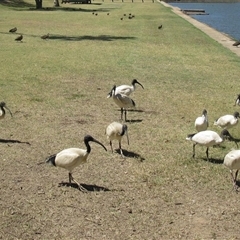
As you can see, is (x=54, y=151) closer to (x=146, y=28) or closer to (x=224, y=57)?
(x=224, y=57)

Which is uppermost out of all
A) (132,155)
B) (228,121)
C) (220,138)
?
(220,138)

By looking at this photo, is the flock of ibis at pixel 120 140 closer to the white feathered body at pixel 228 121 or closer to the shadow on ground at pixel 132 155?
the white feathered body at pixel 228 121

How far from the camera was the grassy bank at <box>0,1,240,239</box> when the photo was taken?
5891mm

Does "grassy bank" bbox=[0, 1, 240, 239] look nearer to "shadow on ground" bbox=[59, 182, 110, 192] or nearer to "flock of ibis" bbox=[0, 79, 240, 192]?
"shadow on ground" bbox=[59, 182, 110, 192]

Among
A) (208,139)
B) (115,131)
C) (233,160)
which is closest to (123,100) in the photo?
(115,131)

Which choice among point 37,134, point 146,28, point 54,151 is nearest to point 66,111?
point 37,134

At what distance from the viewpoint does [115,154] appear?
8062mm

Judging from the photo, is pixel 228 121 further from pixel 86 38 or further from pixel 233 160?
pixel 86 38

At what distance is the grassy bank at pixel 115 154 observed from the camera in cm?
589

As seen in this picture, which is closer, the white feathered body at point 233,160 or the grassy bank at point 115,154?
the grassy bank at point 115,154

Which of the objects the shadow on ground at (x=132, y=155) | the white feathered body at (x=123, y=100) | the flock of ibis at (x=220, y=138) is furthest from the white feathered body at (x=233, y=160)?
the white feathered body at (x=123, y=100)

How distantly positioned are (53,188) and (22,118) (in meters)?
3.61

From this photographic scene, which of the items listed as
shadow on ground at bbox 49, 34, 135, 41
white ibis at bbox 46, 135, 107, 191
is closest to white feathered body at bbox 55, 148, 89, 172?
white ibis at bbox 46, 135, 107, 191

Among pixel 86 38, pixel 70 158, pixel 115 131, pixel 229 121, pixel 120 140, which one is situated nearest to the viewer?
pixel 70 158
